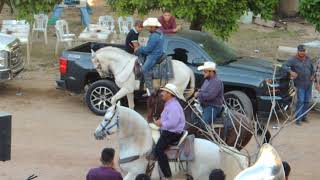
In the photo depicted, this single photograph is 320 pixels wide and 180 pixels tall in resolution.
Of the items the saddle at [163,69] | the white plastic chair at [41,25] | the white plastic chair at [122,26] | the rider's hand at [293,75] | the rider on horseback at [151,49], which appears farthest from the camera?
the white plastic chair at [122,26]

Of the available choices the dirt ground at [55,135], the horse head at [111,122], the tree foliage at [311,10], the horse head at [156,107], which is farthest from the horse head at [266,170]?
the tree foliage at [311,10]

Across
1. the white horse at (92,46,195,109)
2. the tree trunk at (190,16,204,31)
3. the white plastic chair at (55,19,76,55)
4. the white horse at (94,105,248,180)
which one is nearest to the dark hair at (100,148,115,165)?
the white horse at (94,105,248,180)

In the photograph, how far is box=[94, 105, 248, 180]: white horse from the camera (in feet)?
31.3

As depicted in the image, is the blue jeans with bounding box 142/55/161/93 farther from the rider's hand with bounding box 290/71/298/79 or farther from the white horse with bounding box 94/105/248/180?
the white horse with bounding box 94/105/248/180

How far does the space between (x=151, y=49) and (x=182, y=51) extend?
122 cm

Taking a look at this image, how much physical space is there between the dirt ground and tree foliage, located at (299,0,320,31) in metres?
2.20

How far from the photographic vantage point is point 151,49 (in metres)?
14.0

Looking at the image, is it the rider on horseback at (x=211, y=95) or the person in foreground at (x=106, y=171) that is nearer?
the person in foreground at (x=106, y=171)

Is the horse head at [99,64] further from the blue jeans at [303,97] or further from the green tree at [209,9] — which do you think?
the blue jeans at [303,97]

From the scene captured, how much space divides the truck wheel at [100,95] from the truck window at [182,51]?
1437 millimetres

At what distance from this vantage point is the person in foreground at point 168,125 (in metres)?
9.47

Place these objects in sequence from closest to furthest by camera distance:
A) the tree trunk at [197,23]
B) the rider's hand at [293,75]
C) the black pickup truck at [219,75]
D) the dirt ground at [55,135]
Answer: the dirt ground at [55,135], the black pickup truck at [219,75], the rider's hand at [293,75], the tree trunk at [197,23]

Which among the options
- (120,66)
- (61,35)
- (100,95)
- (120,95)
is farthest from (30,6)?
(120,95)

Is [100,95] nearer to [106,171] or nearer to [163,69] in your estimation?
[163,69]
